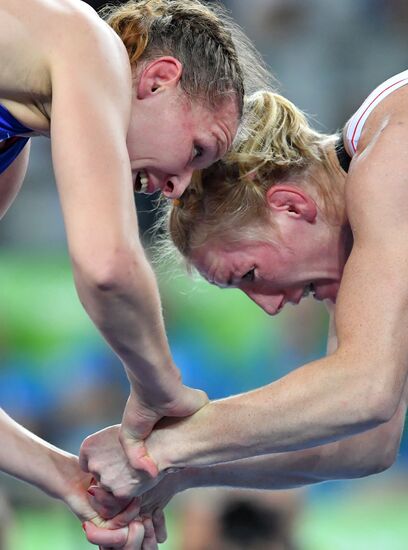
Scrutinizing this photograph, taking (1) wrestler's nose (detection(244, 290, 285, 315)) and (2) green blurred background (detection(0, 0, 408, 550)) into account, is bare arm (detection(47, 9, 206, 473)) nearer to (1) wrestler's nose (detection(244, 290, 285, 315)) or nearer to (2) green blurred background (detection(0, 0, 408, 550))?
(1) wrestler's nose (detection(244, 290, 285, 315))

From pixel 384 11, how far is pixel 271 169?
4020 millimetres

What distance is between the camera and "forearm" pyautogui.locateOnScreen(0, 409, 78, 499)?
8.41 feet

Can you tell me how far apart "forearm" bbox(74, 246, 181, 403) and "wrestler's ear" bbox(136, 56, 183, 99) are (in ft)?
1.40

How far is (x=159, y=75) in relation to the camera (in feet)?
7.32

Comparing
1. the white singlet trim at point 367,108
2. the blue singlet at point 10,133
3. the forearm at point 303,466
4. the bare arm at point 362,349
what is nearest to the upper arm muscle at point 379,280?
the bare arm at point 362,349

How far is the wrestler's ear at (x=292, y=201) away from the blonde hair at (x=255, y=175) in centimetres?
2

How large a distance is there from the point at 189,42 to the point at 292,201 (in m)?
0.49

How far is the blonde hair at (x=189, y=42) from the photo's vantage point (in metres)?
2.25

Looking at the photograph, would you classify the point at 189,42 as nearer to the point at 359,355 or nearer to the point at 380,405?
the point at 359,355

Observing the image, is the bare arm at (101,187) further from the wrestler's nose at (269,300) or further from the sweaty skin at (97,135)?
the wrestler's nose at (269,300)

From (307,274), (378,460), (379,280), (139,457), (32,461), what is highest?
(379,280)

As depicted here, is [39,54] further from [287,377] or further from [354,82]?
[354,82]

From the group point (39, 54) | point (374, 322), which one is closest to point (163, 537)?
point (374, 322)

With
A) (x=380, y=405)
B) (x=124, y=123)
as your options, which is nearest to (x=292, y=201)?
(x=380, y=405)
